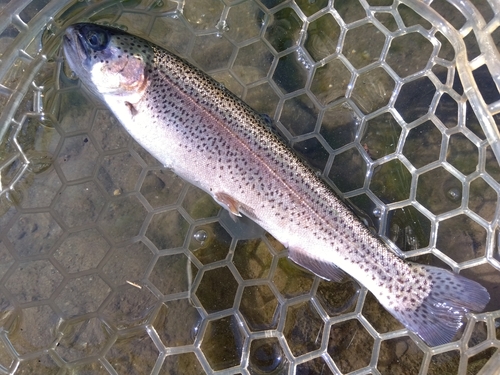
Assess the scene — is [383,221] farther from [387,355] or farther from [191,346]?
[191,346]

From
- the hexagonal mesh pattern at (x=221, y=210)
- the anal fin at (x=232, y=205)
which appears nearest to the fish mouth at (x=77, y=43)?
the hexagonal mesh pattern at (x=221, y=210)

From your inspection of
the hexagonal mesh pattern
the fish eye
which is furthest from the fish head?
the hexagonal mesh pattern

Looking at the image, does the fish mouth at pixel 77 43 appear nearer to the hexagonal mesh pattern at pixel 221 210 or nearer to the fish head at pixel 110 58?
the fish head at pixel 110 58

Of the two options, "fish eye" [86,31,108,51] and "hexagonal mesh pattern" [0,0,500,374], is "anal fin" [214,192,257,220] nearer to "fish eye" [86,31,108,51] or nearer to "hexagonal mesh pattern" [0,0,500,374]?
"hexagonal mesh pattern" [0,0,500,374]

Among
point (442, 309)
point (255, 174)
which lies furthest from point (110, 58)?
point (442, 309)

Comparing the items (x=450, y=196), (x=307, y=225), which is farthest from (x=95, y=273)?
(x=450, y=196)
